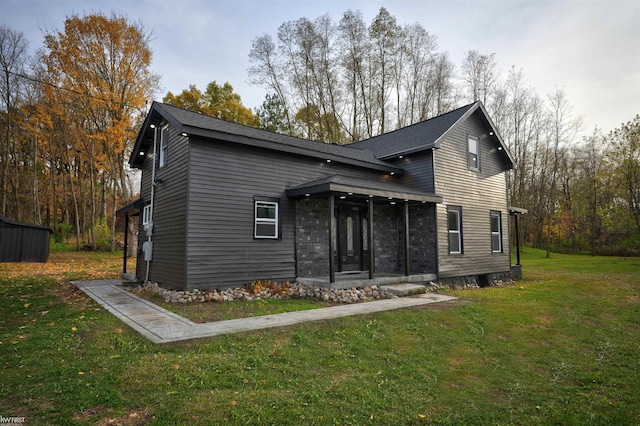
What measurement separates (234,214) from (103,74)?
16671 mm

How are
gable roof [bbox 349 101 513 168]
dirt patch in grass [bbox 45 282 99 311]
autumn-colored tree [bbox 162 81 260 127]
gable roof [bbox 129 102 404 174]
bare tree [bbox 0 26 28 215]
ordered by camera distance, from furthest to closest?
autumn-colored tree [bbox 162 81 260 127]
bare tree [bbox 0 26 28 215]
gable roof [bbox 349 101 513 168]
gable roof [bbox 129 102 404 174]
dirt patch in grass [bbox 45 282 99 311]

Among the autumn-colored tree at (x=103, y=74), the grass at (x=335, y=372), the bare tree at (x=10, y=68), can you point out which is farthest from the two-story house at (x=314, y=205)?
the bare tree at (x=10, y=68)

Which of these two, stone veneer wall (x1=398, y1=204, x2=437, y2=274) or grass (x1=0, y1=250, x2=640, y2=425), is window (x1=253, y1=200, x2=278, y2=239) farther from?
stone veneer wall (x1=398, y1=204, x2=437, y2=274)

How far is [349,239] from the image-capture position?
39.2ft

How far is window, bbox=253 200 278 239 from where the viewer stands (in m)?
9.91

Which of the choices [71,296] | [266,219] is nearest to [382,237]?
[266,219]

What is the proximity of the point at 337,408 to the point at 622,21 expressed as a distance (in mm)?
14826

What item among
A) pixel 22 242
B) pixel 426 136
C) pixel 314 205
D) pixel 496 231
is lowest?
pixel 22 242

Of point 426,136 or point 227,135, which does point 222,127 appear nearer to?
point 227,135

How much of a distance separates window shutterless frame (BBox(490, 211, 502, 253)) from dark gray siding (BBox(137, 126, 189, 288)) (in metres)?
12.2

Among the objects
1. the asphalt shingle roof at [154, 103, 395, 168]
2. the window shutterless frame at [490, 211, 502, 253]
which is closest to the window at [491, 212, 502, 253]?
the window shutterless frame at [490, 211, 502, 253]

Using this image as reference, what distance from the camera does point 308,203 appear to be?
1092cm

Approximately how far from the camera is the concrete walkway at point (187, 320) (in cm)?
532

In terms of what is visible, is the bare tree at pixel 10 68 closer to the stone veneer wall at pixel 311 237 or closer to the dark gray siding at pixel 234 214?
the dark gray siding at pixel 234 214
